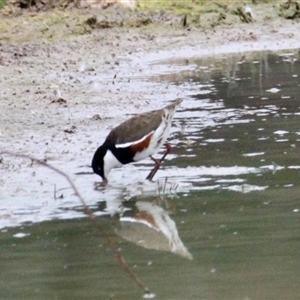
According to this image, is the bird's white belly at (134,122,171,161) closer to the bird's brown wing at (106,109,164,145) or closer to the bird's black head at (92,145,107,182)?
the bird's brown wing at (106,109,164,145)

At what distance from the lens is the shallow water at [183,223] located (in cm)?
551

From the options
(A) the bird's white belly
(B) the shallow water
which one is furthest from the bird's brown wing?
(B) the shallow water

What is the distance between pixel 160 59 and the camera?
54.1 ft

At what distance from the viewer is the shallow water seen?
5508 millimetres

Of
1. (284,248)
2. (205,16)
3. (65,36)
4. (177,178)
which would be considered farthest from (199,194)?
(205,16)

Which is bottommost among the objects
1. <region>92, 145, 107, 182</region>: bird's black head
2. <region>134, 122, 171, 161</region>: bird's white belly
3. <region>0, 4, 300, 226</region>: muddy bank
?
<region>0, 4, 300, 226</region>: muddy bank

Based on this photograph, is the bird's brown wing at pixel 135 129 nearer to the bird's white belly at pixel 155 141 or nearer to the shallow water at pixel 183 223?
the bird's white belly at pixel 155 141

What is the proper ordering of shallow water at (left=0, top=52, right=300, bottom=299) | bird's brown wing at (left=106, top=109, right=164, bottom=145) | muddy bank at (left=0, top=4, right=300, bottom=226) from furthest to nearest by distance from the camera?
muddy bank at (left=0, top=4, right=300, bottom=226) → bird's brown wing at (left=106, top=109, right=164, bottom=145) → shallow water at (left=0, top=52, right=300, bottom=299)

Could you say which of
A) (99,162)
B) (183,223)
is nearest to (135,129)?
(99,162)

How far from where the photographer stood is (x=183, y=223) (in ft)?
22.2

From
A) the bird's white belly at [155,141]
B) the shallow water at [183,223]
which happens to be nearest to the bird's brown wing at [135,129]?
the bird's white belly at [155,141]

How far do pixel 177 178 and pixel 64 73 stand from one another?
6976 mm

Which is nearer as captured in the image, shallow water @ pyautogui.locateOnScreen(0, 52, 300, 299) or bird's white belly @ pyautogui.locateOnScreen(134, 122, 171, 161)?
shallow water @ pyautogui.locateOnScreen(0, 52, 300, 299)

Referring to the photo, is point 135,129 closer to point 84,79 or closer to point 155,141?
point 155,141
